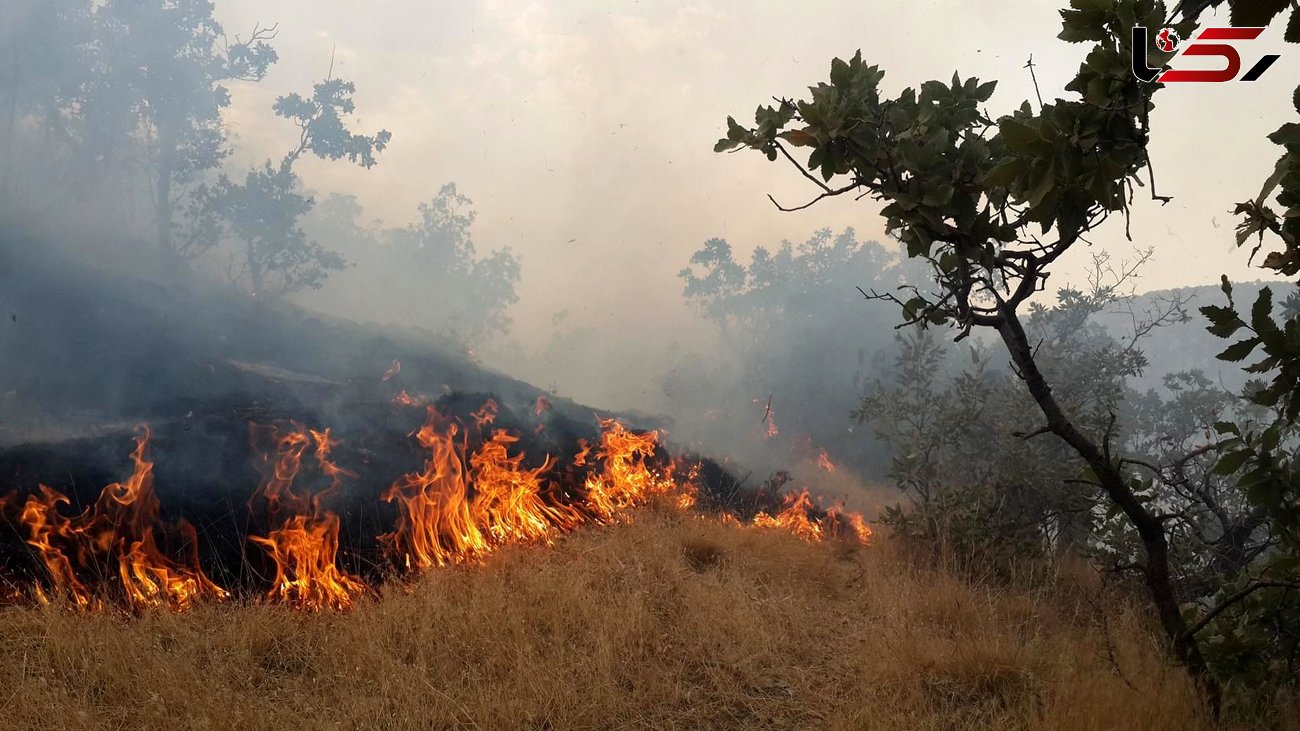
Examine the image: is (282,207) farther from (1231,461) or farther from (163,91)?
(1231,461)

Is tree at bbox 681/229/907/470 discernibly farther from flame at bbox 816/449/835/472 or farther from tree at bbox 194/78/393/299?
tree at bbox 194/78/393/299

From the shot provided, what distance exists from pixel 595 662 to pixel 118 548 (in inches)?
176

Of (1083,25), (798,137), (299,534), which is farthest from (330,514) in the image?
(1083,25)

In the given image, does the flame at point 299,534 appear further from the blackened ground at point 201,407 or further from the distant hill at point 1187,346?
the distant hill at point 1187,346

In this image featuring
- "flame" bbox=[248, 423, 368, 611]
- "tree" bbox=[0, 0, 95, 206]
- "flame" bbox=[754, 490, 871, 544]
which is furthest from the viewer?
"tree" bbox=[0, 0, 95, 206]

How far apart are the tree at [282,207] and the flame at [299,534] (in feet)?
62.4

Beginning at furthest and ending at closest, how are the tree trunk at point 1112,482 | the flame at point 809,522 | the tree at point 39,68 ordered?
1. the tree at point 39,68
2. the flame at point 809,522
3. the tree trunk at point 1112,482

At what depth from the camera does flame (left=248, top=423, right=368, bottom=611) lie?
6.55 metres

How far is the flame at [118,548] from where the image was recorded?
5934 millimetres

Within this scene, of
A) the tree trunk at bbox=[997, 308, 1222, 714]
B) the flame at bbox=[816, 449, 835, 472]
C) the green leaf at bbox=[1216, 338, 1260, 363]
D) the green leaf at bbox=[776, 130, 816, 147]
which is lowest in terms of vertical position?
the flame at bbox=[816, 449, 835, 472]

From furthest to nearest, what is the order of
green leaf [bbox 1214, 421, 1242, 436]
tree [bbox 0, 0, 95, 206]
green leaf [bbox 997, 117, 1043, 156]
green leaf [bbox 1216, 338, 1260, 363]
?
tree [bbox 0, 0, 95, 206], green leaf [bbox 1214, 421, 1242, 436], green leaf [bbox 1216, 338, 1260, 363], green leaf [bbox 997, 117, 1043, 156]

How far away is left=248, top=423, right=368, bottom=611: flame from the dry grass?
1.56 feet

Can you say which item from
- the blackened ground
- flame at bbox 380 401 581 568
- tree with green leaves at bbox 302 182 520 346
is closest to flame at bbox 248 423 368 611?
the blackened ground

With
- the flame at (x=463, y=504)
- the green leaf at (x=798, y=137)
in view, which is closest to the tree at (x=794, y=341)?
the flame at (x=463, y=504)
